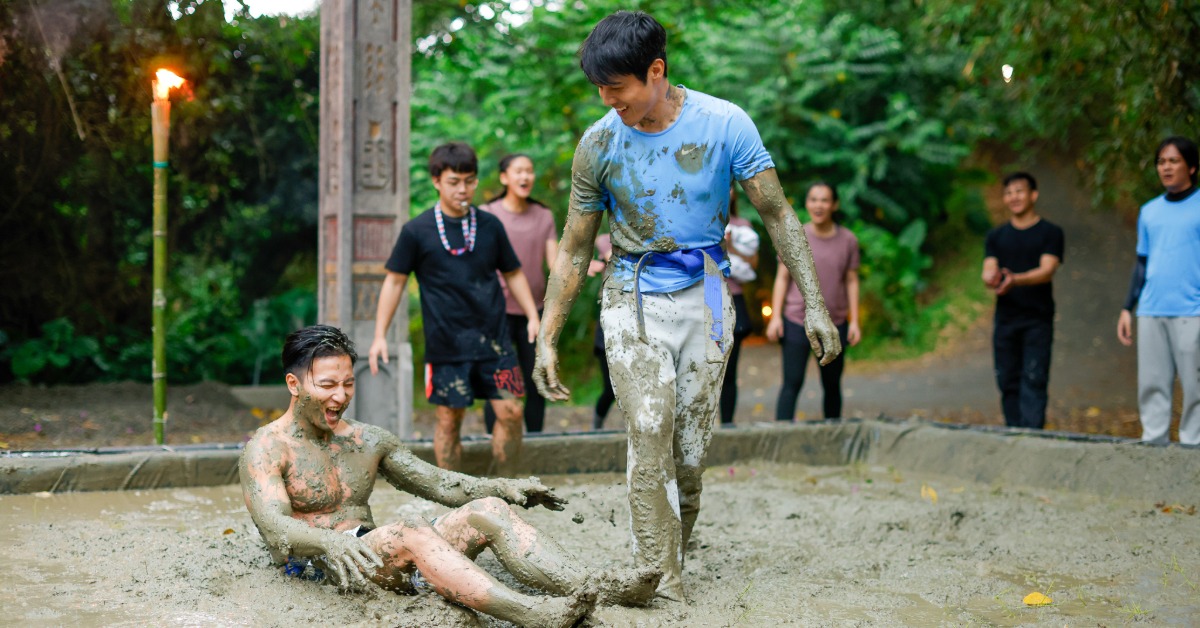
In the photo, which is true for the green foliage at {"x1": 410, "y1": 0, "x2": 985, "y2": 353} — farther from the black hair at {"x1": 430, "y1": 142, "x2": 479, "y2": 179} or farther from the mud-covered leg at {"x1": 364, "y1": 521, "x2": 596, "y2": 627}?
the mud-covered leg at {"x1": 364, "y1": 521, "x2": 596, "y2": 627}

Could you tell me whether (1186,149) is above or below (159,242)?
above

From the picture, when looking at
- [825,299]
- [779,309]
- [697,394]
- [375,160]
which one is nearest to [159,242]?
[375,160]

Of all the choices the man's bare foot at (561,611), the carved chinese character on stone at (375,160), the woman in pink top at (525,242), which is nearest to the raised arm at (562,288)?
the man's bare foot at (561,611)

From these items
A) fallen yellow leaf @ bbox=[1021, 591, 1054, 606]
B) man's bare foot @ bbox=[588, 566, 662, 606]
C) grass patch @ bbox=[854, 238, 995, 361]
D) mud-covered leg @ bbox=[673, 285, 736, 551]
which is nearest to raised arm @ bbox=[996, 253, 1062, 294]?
fallen yellow leaf @ bbox=[1021, 591, 1054, 606]

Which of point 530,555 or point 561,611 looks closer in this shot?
point 561,611

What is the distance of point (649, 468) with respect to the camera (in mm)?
3629

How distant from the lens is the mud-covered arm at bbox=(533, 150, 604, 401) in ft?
12.5

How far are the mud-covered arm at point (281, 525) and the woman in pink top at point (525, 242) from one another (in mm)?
2845

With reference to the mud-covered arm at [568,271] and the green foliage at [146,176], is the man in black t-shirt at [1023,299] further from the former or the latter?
the green foliage at [146,176]

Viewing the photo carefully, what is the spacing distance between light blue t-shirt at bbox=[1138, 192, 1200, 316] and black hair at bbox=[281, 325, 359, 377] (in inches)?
180

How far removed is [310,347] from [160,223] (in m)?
3.31

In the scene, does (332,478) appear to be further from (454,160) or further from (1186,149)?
(1186,149)

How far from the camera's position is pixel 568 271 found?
12.9 ft

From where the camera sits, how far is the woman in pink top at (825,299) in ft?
23.1
